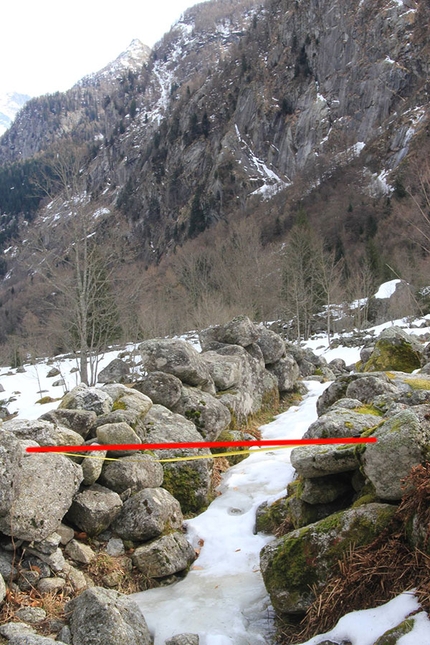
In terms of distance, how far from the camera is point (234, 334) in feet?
34.1

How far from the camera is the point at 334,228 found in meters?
60.8

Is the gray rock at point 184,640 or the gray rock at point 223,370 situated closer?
the gray rock at point 184,640

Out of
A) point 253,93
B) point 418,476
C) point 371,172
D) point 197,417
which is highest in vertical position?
point 253,93

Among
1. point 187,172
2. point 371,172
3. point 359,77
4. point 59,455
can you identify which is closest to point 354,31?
point 359,77

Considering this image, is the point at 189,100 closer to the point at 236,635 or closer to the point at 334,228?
the point at 334,228

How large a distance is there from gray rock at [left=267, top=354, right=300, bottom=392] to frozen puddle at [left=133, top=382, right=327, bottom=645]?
461 cm

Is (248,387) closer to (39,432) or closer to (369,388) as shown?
(369,388)

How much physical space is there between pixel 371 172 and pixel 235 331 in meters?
63.8

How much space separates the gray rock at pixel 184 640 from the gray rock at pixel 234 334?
740cm

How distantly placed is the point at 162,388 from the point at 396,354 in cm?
583

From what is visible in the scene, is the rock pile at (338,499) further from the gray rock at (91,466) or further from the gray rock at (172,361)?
the gray rock at (172,361)

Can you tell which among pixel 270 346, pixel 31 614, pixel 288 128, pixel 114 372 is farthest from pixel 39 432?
pixel 288 128

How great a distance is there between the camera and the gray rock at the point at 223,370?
8.81 metres

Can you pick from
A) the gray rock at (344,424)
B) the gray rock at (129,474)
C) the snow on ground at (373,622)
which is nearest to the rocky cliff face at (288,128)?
the gray rock at (129,474)
